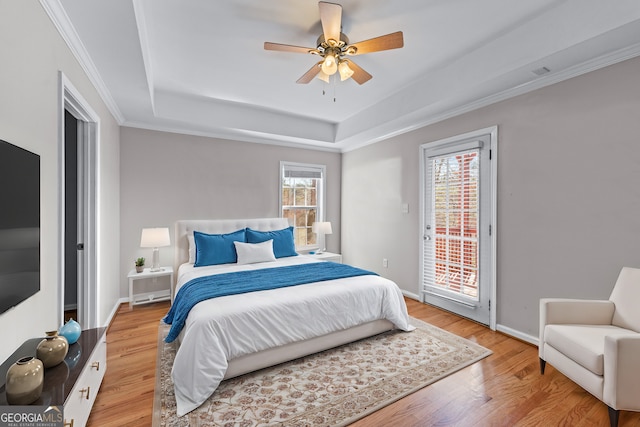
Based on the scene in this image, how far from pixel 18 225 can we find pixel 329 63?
223cm

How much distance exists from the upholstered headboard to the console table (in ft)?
7.31

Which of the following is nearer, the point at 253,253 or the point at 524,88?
the point at 524,88

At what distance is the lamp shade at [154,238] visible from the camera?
12.2ft

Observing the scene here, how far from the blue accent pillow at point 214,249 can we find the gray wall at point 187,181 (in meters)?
0.68

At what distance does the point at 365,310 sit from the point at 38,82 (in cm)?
285

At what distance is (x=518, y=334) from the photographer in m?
2.94

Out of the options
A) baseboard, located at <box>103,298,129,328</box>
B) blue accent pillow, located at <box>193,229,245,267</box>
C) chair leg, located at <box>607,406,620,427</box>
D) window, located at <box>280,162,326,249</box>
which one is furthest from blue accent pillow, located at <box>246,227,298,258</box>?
chair leg, located at <box>607,406,620,427</box>

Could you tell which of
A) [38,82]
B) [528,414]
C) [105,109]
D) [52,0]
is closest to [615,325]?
[528,414]

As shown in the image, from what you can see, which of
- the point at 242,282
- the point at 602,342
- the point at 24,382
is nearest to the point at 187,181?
the point at 242,282

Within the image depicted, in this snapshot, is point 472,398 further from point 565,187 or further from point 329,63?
point 329,63

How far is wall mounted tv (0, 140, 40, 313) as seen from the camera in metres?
1.27

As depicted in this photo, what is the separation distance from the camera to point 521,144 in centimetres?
293

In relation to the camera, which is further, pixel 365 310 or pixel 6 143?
pixel 365 310

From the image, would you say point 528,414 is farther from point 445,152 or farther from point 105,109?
point 105,109
